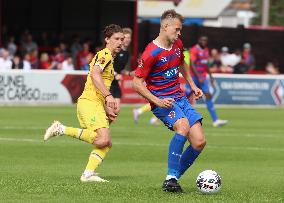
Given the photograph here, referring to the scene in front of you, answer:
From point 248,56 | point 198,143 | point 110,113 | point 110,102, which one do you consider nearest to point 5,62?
point 248,56

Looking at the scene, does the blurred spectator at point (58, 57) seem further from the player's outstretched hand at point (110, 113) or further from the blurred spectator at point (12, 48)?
the player's outstretched hand at point (110, 113)

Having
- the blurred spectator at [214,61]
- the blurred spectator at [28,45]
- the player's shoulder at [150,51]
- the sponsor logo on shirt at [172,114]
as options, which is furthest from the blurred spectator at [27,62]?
the sponsor logo on shirt at [172,114]

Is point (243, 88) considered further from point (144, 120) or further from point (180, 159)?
point (180, 159)

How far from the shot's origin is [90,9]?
4288cm

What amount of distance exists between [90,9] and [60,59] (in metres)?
6.93

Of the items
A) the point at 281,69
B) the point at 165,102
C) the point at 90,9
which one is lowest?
the point at 281,69

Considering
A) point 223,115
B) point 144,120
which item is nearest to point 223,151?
point 144,120

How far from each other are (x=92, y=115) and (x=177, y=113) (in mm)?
1547

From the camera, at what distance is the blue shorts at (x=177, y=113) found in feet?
38.5

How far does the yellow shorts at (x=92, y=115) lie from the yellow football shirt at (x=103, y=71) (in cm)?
9

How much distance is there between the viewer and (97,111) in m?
13.0

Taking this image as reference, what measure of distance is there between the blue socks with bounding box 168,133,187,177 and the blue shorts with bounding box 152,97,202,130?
0.72 ft

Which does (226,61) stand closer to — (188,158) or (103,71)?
(103,71)

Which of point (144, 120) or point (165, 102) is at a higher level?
point (165, 102)
